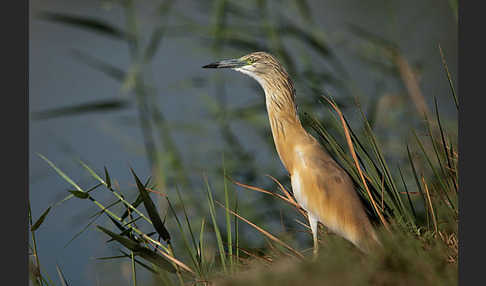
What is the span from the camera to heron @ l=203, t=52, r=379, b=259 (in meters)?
1.19

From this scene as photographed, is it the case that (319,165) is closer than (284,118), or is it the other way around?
(319,165)

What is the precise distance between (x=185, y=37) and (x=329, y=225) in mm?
977

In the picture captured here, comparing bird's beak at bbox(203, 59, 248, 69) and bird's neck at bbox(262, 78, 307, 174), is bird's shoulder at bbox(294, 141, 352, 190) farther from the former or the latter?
bird's beak at bbox(203, 59, 248, 69)

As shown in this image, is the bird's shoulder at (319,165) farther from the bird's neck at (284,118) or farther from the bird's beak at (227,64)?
the bird's beak at (227,64)

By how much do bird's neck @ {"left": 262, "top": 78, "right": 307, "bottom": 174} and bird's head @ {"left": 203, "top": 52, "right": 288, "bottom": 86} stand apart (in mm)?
21

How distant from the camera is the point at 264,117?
179 cm

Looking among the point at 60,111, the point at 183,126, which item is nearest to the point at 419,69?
the point at 183,126

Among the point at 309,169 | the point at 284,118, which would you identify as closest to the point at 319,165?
the point at 309,169

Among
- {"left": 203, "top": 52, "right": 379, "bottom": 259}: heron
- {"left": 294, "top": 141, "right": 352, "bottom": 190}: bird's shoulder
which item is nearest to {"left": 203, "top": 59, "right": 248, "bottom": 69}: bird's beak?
{"left": 203, "top": 52, "right": 379, "bottom": 259}: heron

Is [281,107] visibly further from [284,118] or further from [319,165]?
[319,165]

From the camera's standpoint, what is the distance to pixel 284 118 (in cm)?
135

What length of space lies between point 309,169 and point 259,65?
316 mm

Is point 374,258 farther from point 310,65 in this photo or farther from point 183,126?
point 183,126

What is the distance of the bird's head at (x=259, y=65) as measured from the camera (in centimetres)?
139
